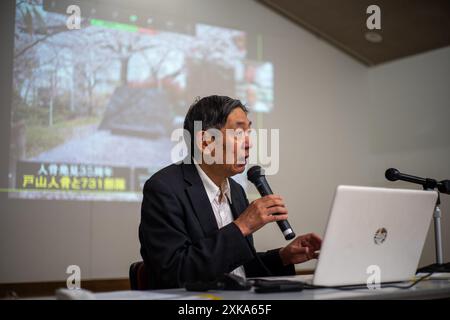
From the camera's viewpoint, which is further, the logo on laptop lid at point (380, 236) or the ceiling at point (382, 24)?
the ceiling at point (382, 24)

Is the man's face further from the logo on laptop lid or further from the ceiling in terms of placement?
the ceiling

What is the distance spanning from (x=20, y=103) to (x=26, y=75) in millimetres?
216

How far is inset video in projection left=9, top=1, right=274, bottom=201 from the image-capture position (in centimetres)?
359

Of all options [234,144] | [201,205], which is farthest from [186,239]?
[234,144]

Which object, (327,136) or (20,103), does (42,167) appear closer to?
(20,103)

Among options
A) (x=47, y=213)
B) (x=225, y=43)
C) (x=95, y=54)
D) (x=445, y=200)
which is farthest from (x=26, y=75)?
(x=445, y=200)

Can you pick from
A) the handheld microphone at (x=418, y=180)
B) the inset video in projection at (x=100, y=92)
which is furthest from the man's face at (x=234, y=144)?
the inset video in projection at (x=100, y=92)

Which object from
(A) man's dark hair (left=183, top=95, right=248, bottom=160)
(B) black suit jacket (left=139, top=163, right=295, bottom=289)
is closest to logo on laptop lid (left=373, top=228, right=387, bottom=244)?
(B) black suit jacket (left=139, top=163, right=295, bottom=289)

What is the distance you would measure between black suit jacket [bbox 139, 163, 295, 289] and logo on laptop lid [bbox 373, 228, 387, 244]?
40cm

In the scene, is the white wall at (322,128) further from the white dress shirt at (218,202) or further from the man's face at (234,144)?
the man's face at (234,144)

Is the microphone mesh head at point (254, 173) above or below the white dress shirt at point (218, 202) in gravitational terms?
above

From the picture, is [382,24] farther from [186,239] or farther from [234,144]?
[186,239]

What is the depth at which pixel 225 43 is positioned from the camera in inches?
175

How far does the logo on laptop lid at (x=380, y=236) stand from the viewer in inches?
51.9
